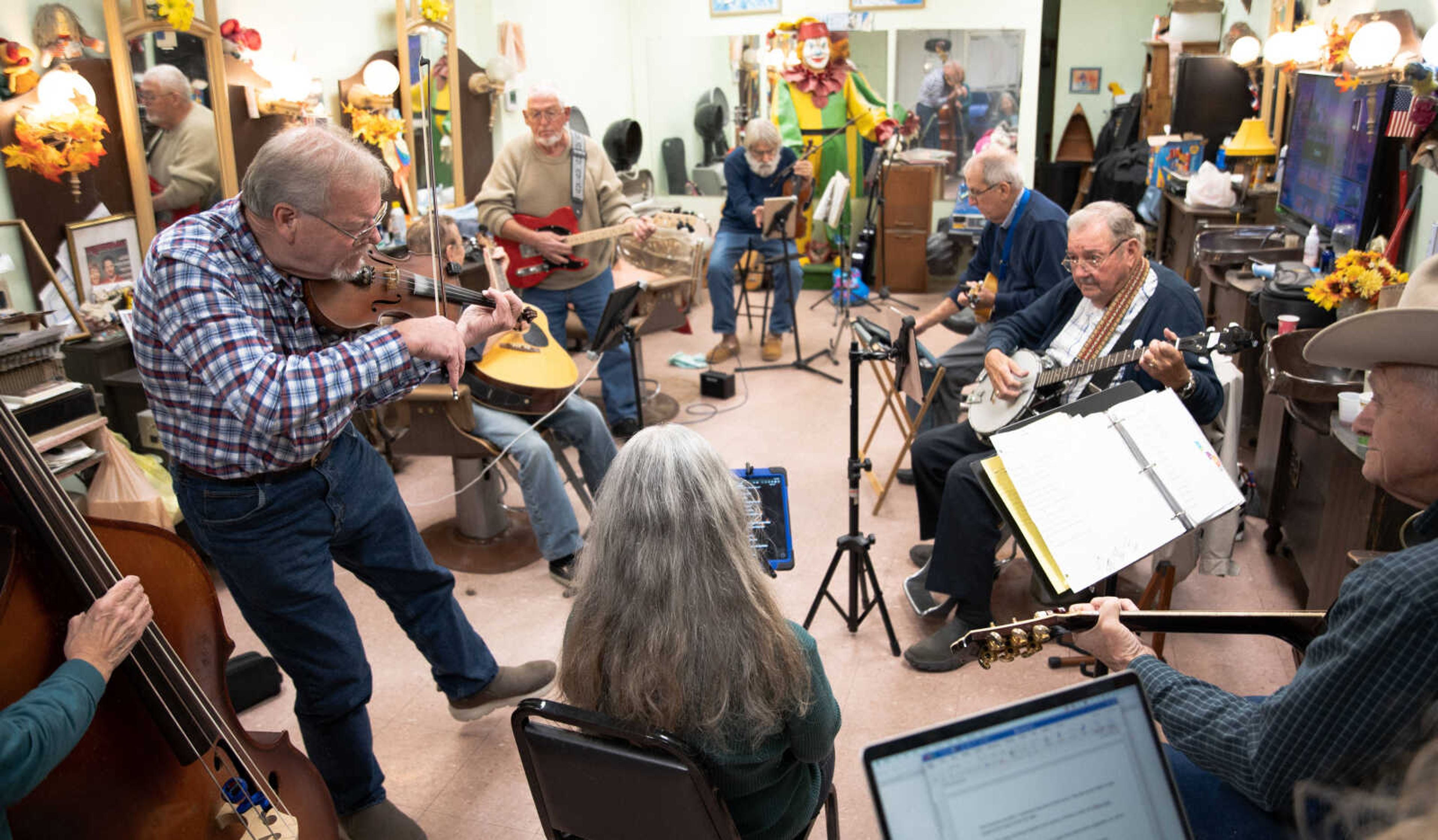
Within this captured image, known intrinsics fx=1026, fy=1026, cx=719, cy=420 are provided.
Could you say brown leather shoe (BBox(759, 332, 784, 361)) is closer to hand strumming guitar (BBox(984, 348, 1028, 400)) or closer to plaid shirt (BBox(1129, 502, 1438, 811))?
hand strumming guitar (BBox(984, 348, 1028, 400))

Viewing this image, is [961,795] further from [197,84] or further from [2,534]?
[197,84]

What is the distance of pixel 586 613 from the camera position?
1.79 meters

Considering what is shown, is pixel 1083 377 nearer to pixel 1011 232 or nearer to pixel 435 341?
pixel 1011 232

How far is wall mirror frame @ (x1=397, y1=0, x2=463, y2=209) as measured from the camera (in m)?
5.95

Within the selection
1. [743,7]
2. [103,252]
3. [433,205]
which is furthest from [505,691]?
[743,7]

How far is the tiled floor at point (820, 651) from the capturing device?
2.85 meters

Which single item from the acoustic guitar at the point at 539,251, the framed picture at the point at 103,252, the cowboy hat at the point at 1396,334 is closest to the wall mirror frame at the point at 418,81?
the acoustic guitar at the point at 539,251

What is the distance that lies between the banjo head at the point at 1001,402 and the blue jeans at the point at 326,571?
1933mm

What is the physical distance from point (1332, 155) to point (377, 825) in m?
4.98

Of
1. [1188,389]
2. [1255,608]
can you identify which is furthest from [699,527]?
[1255,608]

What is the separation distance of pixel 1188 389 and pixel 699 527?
2.05 m

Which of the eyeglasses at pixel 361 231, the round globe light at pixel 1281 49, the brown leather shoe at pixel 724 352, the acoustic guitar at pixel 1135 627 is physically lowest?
the brown leather shoe at pixel 724 352

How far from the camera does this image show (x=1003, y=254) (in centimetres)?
451

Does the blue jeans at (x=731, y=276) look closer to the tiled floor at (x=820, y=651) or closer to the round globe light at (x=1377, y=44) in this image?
the tiled floor at (x=820, y=651)
